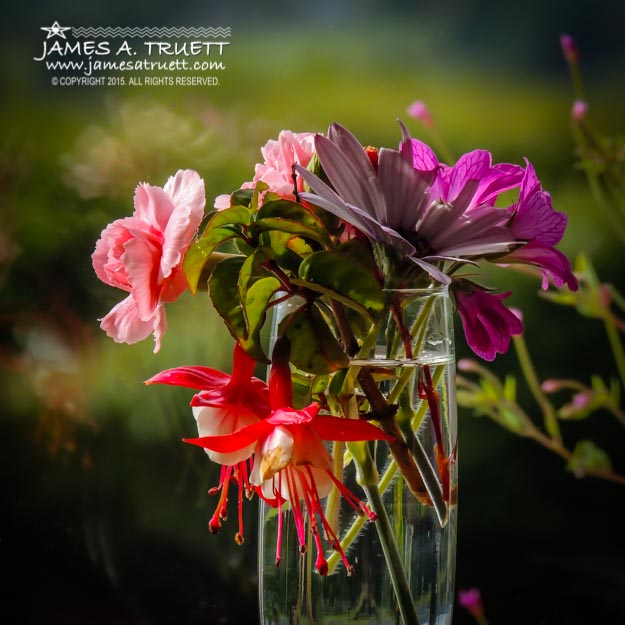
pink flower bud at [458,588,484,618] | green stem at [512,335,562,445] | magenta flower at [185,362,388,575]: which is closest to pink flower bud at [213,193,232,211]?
magenta flower at [185,362,388,575]

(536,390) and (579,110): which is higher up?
(579,110)

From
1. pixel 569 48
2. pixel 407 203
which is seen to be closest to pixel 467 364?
pixel 569 48

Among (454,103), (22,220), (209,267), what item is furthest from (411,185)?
(22,220)

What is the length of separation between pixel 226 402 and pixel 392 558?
0.49 ft

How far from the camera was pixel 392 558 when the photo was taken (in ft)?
1.96

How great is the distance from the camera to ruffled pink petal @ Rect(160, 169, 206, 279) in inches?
22.0

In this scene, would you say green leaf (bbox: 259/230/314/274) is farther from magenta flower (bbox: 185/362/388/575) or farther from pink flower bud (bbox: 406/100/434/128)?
pink flower bud (bbox: 406/100/434/128)

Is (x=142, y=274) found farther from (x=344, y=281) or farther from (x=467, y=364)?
(x=467, y=364)

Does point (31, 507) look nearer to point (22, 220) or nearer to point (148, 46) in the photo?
point (22, 220)

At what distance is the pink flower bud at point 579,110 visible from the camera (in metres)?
1.26

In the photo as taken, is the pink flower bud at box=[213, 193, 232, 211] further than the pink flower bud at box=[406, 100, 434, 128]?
No

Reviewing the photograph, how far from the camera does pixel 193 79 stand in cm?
126

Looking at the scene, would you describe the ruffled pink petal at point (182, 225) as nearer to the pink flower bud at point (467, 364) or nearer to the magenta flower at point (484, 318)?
the magenta flower at point (484, 318)

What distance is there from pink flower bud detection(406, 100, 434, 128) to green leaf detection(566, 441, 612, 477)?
49 centimetres
